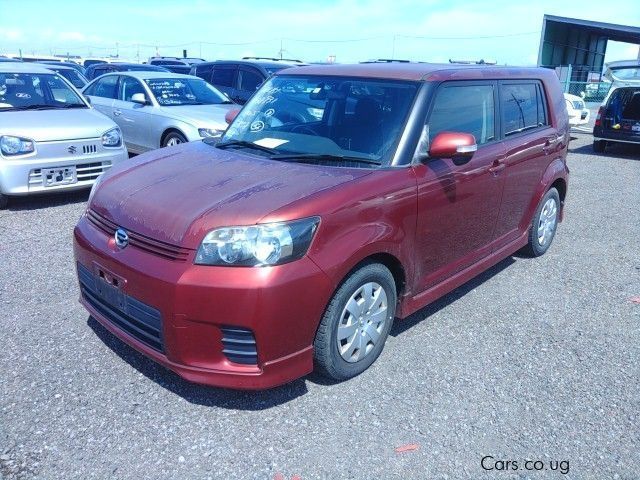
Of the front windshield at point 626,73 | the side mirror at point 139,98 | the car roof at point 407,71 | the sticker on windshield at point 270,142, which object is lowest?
the sticker on windshield at point 270,142

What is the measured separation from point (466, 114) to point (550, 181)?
1.69 m

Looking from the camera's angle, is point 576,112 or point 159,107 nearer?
point 159,107

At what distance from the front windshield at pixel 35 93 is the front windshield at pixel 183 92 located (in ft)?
4.78

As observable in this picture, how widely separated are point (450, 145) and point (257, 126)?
1.49m

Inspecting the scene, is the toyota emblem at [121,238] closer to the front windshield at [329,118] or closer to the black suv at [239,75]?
the front windshield at [329,118]

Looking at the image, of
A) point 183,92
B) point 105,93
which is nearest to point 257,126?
point 183,92

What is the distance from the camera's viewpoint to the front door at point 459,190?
3.50m

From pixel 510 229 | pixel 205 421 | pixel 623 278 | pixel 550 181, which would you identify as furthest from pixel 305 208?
pixel 623 278

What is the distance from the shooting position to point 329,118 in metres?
3.73

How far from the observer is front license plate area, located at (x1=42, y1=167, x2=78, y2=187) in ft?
20.8

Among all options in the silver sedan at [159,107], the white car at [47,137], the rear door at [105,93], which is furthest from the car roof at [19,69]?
the rear door at [105,93]

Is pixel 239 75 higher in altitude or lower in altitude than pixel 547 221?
higher

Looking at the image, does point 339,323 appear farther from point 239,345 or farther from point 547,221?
point 547,221

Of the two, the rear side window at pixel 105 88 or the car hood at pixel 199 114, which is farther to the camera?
the rear side window at pixel 105 88
